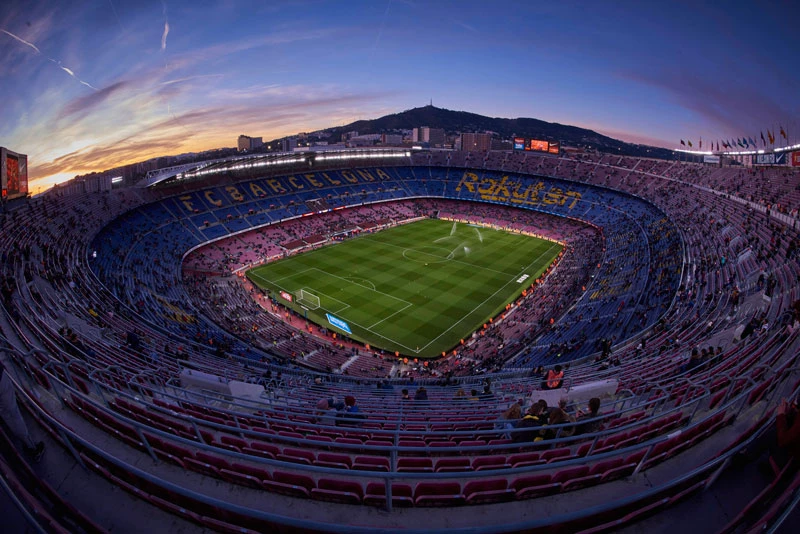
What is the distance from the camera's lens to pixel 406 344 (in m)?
30.1

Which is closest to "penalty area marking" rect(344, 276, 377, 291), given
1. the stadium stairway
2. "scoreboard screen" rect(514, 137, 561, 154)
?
the stadium stairway

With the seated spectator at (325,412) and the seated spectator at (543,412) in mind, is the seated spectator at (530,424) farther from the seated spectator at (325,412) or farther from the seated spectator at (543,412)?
the seated spectator at (325,412)

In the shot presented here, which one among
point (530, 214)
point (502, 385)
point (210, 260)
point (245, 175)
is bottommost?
point (502, 385)

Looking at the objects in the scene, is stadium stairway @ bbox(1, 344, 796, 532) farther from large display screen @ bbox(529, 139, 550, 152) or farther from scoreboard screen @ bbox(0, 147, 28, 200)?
large display screen @ bbox(529, 139, 550, 152)

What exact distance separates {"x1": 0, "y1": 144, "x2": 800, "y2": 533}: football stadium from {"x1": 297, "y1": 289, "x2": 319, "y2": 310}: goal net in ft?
0.69

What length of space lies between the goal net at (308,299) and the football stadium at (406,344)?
8.3 inches

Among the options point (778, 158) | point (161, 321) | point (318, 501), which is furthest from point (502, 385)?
point (778, 158)

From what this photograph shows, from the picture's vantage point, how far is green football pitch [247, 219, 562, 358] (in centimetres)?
3225

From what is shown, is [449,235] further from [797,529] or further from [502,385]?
[797,529]

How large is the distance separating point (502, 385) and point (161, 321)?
19.3 m

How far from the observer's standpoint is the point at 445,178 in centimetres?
7869

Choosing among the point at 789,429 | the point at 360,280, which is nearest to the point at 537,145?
the point at 360,280

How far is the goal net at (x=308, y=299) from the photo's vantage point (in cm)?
3562

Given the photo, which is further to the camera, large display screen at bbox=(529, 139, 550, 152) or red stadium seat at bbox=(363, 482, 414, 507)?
large display screen at bbox=(529, 139, 550, 152)
